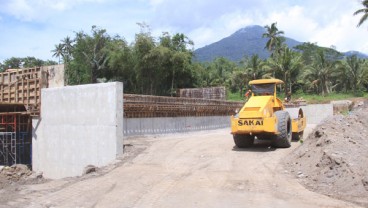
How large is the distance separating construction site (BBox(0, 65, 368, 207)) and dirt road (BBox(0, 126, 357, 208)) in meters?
0.03

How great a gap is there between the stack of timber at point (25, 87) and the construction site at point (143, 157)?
0.06 m

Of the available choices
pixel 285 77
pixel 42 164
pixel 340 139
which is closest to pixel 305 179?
pixel 340 139

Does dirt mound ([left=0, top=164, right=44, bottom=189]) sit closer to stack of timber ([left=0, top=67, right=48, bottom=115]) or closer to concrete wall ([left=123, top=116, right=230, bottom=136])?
stack of timber ([left=0, top=67, right=48, bottom=115])

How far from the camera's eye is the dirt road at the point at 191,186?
26.4 feet

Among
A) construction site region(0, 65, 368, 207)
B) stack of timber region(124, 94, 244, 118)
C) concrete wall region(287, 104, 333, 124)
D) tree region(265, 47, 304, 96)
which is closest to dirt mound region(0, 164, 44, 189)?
construction site region(0, 65, 368, 207)

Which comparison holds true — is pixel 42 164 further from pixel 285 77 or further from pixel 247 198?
pixel 285 77

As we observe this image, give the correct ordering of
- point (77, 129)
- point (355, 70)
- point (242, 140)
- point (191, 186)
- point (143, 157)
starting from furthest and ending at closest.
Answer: point (355, 70)
point (77, 129)
point (242, 140)
point (143, 157)
point (191, 186)

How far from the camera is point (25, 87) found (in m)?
20.0

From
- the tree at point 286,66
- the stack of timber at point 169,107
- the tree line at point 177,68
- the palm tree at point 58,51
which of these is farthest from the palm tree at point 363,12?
the palm tree at point 58,51

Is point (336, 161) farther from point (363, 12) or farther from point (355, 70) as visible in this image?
point (355, 70)

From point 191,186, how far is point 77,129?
27.3 ft

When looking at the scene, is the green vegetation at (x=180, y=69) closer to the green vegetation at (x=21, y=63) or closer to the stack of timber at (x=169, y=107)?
the stack of timber at (x=169, y=107)

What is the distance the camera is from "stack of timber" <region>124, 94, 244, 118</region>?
1878 centimetres

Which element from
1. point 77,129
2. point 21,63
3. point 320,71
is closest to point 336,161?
point 77,129
